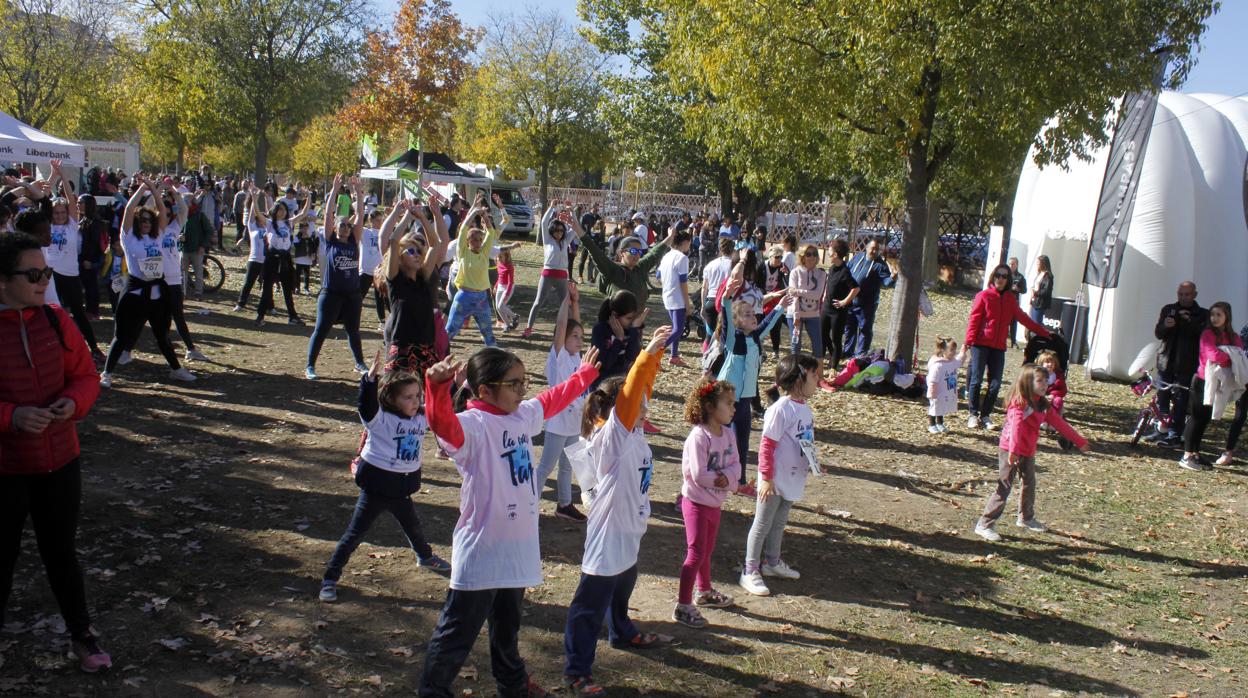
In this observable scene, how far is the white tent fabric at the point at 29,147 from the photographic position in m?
14.0

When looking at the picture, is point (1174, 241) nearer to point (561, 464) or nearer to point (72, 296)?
point (561, 464)

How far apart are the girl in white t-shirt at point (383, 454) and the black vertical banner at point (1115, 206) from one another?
39.7ft

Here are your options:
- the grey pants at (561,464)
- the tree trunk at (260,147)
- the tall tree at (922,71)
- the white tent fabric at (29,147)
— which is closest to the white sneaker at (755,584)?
the grey pants at (561,464)

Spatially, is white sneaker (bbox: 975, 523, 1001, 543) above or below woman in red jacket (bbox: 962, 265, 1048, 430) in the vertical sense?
below

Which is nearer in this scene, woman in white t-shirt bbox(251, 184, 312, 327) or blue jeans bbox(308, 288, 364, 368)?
blue jeans bbox(308, 288, 364, 368)

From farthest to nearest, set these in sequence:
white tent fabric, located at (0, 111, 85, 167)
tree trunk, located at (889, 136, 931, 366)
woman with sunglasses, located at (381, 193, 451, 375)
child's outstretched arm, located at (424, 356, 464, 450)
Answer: white tent fabric, located at (0, 111, 85, 167) < tree trunk, located at (889, 136, 931, 366) < woman with sunglasses, located at (381, 193, 451, 375) < child's outstretched arm, located at (424, 356, 464, 450)

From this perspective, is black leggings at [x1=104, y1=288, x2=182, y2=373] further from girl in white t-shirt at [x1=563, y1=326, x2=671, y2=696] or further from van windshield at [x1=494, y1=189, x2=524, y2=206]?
van windshield at [x1=494, y1=189, x2=524, y2=206]

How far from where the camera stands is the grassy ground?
4.87m

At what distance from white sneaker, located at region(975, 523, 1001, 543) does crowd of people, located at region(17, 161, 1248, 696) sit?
18 mm

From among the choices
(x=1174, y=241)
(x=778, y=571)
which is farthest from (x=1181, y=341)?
(x=778, y=571)

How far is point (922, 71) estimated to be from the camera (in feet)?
38.0

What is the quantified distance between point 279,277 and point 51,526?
11.3 m

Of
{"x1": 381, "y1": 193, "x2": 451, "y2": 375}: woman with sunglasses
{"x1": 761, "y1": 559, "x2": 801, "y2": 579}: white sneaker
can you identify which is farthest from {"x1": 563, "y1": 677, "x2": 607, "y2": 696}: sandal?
{"x1": 381, "y1": 193, "x2": 451, "y2": 375}: woman with sunglasses

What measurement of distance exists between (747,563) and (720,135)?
1079 cm
